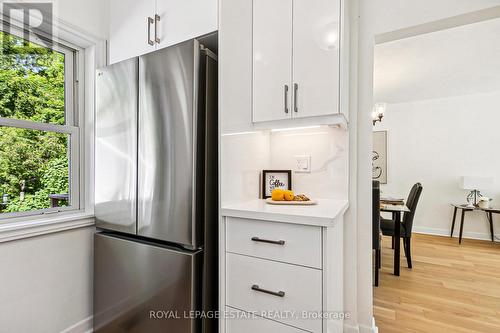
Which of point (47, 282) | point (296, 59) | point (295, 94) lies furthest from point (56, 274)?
point (296, 59)

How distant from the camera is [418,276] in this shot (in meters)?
2.86

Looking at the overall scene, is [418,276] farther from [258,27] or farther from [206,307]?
[258,27]

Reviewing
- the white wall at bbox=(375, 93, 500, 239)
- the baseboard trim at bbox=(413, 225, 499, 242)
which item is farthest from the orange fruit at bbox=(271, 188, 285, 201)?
the baseboard trim at bbox=(413, 225, 499, 242)

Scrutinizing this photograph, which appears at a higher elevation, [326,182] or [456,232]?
[326,182]

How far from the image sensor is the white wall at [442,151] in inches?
170

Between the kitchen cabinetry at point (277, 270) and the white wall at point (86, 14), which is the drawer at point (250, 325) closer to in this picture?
the kitchen cabinetry at point (277, 270)

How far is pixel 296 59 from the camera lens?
1.44 m

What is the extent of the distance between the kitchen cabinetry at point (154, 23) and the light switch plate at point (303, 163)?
0.99 metres

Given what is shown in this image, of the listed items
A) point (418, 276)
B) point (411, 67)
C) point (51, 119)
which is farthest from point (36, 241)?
point (411, 67)

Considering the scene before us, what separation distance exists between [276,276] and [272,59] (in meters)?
1.18

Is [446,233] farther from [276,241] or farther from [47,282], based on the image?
[47,282]

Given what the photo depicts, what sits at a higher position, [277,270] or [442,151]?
[442,151]

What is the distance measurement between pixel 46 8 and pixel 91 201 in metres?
1.28

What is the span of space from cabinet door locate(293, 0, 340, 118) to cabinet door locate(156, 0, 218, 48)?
0.48 meters
